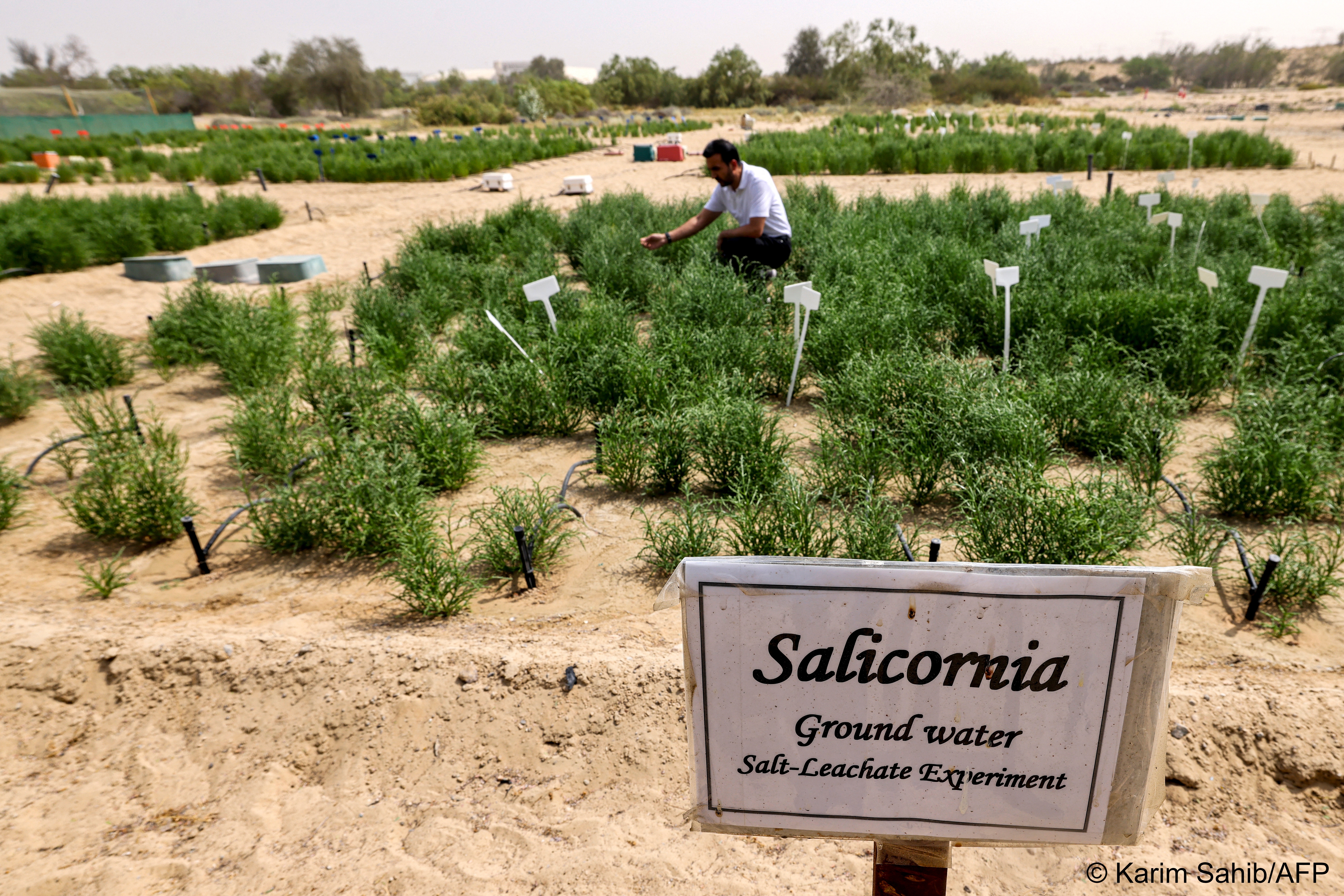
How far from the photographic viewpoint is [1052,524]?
2492 mm

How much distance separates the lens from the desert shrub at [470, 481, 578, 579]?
9.62 ft

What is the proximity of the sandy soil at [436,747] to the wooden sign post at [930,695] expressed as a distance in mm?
760

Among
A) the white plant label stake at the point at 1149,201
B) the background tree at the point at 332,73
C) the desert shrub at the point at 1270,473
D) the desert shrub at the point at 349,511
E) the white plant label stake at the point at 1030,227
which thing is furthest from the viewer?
the background tree at the point at 332,73

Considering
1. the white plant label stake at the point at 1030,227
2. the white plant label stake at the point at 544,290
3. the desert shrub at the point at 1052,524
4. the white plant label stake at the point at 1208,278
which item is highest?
the white plant label stake at the point at 1030,227

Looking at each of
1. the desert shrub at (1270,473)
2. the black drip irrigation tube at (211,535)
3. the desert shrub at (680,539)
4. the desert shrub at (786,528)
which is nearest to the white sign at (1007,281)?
the desert shrub at (1270,473)

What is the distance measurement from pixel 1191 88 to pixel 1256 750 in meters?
77.7

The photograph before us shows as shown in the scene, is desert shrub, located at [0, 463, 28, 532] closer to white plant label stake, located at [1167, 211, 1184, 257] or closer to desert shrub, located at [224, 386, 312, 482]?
desert shrub, located at [224, 386, 312, 482]

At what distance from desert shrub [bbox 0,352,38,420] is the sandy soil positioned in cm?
211

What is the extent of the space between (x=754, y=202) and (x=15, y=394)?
16.7ft

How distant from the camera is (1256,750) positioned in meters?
1.96

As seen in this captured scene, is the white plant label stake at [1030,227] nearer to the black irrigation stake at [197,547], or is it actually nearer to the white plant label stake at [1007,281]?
the white plant label stake at [1007,281]

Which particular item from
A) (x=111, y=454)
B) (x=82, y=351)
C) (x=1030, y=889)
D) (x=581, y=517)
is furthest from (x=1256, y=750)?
(x=82, y=351)

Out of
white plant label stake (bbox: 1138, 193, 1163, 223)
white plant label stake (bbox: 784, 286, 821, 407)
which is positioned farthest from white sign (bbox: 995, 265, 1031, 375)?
white plant label stake (bbox: 1138, 193, 1163, 223)

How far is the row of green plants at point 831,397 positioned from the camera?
2.82m
